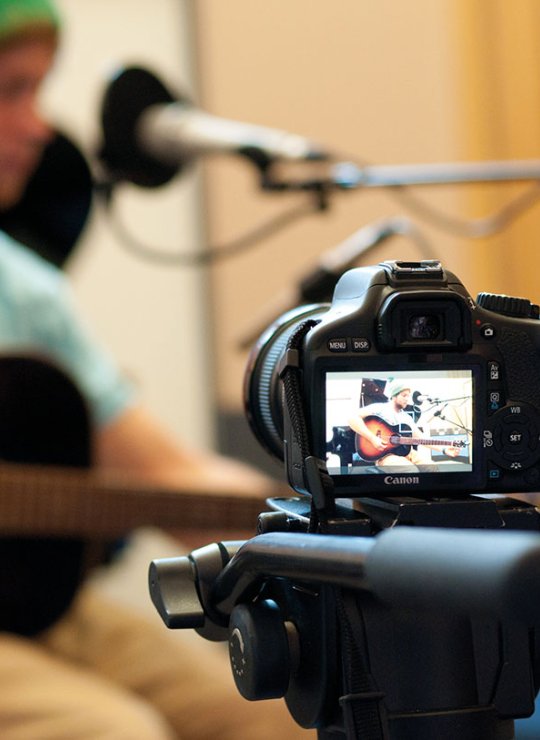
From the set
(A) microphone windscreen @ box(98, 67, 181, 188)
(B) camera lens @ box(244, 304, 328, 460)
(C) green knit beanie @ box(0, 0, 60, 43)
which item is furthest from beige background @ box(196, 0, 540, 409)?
(B) camera lens @ box(244, 304, 328, 460)

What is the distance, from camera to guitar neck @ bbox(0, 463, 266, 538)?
1.41 meters

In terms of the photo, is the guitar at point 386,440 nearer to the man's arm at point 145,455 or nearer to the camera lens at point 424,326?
the camera lens at point 424,326

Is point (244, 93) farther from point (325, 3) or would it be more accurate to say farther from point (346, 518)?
point (346, 518)

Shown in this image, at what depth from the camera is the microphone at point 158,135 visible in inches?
40.3

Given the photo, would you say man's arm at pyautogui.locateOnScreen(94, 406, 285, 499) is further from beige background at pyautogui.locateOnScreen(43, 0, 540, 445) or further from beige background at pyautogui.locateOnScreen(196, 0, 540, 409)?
beige background at pyautogui.locateOnScreen(43, 0, 540, 445)

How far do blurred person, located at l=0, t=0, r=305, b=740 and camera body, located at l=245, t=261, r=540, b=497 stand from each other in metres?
0.74

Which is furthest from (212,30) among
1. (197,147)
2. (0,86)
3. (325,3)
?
(197,147)

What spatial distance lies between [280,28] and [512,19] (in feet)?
2.01

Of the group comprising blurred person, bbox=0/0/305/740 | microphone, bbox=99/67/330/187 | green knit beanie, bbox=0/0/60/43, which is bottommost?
blurred person, bbox=0/0/305/740

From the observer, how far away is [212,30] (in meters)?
2.59

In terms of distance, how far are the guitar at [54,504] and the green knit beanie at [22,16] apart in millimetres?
387

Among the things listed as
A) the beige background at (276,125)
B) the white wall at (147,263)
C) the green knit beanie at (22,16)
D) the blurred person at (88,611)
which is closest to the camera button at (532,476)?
the blurred person at (88,611)

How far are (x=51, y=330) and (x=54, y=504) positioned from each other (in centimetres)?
22

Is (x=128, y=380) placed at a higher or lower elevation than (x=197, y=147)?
lower
